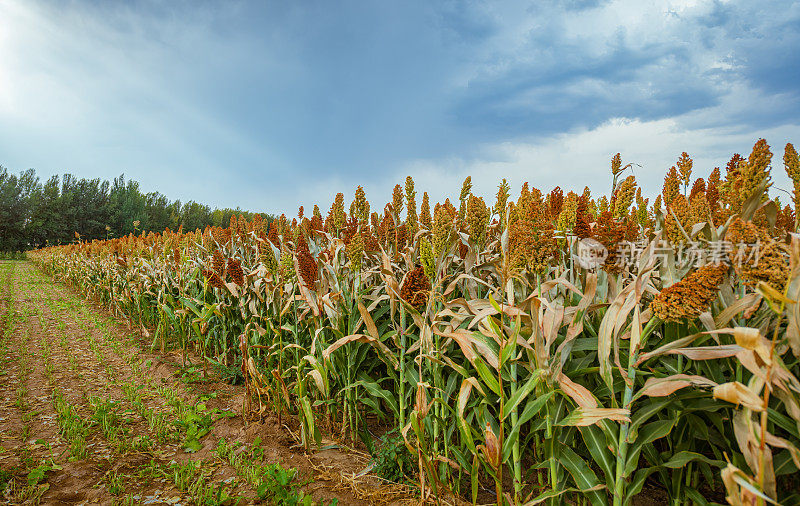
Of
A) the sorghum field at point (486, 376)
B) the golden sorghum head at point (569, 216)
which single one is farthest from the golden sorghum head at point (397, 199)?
the golden sorghum head at point (569, 216)

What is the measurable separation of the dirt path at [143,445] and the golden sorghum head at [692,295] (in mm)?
1776

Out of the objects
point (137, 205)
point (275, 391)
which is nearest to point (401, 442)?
point (275, 391)

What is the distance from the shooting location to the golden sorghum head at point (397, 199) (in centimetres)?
395

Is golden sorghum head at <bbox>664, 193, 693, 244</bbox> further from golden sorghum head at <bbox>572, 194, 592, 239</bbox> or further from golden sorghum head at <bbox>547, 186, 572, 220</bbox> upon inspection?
golden sorghum head at <bbox>547, 186, 572, 220</bbox>

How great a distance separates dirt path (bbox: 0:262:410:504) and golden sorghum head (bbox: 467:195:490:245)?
159cm

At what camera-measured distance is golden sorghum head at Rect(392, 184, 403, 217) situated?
13.0 ft

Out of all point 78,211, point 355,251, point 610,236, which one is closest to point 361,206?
point 355,251

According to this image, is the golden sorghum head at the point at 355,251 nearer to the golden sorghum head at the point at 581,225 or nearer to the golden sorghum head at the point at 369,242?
the golden sorghum head at the point at 369,242

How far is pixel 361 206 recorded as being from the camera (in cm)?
403

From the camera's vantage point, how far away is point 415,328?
2.48m

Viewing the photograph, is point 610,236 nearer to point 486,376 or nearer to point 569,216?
point 569,216

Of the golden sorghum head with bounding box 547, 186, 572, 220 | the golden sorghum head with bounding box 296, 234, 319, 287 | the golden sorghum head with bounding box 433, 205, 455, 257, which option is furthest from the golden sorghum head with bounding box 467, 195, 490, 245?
the golden sorghum head with bounding box 296, 234, 319, 287

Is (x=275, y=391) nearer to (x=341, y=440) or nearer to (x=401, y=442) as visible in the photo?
(x=341, y=440)

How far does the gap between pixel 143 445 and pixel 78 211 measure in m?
59.6
